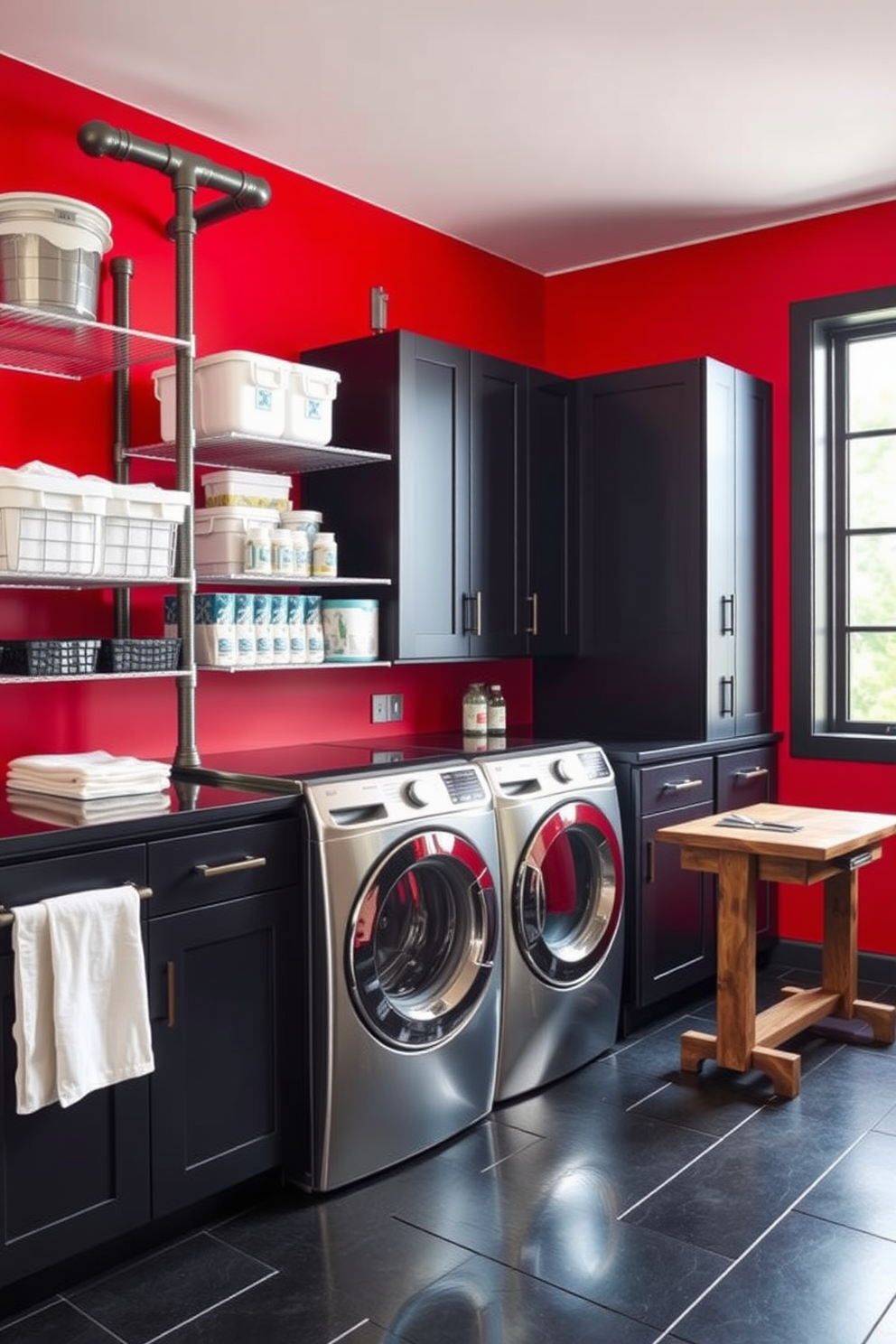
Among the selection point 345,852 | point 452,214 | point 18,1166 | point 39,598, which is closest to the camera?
point 18,1166

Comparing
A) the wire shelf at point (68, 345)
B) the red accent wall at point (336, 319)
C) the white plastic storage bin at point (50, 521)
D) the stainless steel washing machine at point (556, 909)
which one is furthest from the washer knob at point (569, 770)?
the wire shelf at point (68, 345)

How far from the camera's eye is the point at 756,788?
422 centimetres

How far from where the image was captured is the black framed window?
425 centimetres

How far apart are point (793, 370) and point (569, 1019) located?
8.06ft

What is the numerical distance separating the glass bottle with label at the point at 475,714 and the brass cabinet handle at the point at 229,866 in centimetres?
145

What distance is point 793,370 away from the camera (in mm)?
4281

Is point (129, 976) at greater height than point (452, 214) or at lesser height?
lesser

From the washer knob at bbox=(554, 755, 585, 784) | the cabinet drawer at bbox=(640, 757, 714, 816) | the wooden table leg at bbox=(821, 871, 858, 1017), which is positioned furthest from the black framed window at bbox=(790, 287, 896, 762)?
the washer knob at bbox=(554, 755, 585, 784)

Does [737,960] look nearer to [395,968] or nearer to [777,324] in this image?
[395,968]

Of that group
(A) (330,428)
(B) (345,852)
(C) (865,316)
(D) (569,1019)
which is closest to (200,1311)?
(B) (345,852)

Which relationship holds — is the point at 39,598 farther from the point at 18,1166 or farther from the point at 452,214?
the point at 452,214

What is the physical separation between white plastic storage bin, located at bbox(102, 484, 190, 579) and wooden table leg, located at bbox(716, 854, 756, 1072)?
1.70 meters

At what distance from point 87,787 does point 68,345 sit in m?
1.08

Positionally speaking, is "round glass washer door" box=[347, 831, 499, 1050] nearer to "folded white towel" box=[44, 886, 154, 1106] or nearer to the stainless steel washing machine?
the stainless steel washing machine
